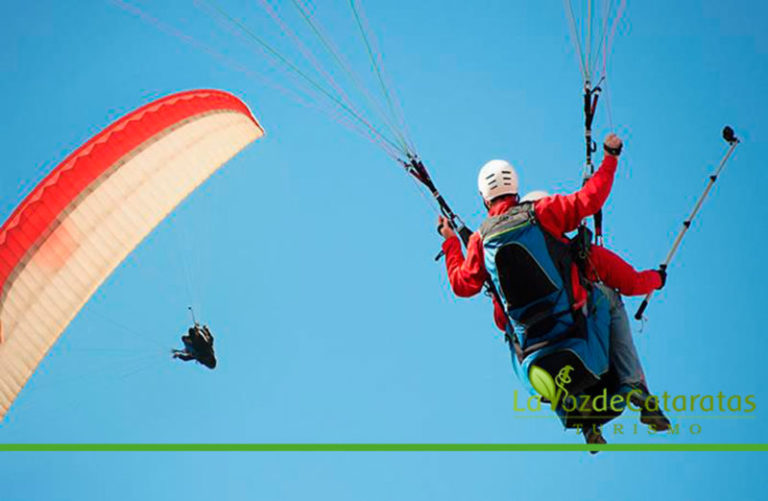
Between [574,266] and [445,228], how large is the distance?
0.98 meters

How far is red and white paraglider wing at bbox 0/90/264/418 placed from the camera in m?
11.9

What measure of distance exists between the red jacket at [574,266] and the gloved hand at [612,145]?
37mm

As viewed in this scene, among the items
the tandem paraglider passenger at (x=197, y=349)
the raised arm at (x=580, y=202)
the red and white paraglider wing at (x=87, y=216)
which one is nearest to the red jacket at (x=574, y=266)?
the raised arm at (x=580, y=202)

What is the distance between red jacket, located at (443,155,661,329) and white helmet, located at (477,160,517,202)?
7 cm

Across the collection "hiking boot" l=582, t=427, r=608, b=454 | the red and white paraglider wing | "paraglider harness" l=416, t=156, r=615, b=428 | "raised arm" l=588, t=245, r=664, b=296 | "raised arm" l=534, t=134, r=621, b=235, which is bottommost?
"hiking boot" l=582, t=427, r=608, b=454

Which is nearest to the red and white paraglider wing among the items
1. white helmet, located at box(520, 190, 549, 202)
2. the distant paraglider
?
the distant paraglider

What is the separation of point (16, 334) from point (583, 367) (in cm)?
769

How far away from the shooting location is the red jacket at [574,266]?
6672 mm

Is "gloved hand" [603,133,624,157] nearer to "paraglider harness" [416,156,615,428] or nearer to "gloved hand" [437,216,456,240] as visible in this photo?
"paraglider harness" [416,156,615,428]

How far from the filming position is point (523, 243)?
6.79 metres

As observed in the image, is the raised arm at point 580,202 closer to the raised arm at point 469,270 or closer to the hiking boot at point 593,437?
the raised arm at point 469,270

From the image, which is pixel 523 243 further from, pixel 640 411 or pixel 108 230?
pixel 108 230

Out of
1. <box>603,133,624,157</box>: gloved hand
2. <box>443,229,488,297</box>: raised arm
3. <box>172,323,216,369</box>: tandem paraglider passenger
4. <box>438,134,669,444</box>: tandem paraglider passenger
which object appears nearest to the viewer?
<box>603,133,624,157</box>: gloved hand

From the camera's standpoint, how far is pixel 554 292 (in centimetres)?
689
